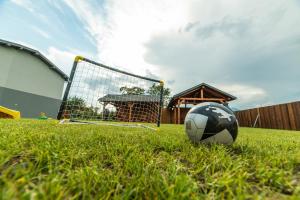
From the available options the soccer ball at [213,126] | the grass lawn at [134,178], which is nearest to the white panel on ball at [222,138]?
the soccer ball at [213,126]

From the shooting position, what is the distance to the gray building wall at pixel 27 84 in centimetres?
1377

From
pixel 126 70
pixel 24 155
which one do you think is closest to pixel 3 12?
pixel 126 70

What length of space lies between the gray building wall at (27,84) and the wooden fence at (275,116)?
75.3 feet

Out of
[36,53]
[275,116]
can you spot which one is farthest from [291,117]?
[36,53]

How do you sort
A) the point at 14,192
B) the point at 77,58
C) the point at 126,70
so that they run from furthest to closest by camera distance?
the point at 126,70, the point at 77,58, the point at 14,192

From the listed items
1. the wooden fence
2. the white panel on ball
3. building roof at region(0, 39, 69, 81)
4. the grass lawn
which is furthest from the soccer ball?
building roof at region(0, 39, 69, 81)

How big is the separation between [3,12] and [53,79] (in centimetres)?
1002

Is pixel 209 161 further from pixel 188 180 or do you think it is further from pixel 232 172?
pixel 188 180

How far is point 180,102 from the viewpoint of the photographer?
17234mm

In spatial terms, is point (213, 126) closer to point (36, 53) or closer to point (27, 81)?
point (36, 53)

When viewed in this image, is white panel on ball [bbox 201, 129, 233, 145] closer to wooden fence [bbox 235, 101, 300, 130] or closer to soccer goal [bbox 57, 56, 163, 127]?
soccer goal [bbox 57, 56, 163, 127]

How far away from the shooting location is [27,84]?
15.5 meters

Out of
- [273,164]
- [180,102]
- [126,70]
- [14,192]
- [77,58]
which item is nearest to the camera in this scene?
[14,192]

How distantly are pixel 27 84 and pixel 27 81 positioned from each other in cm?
30
